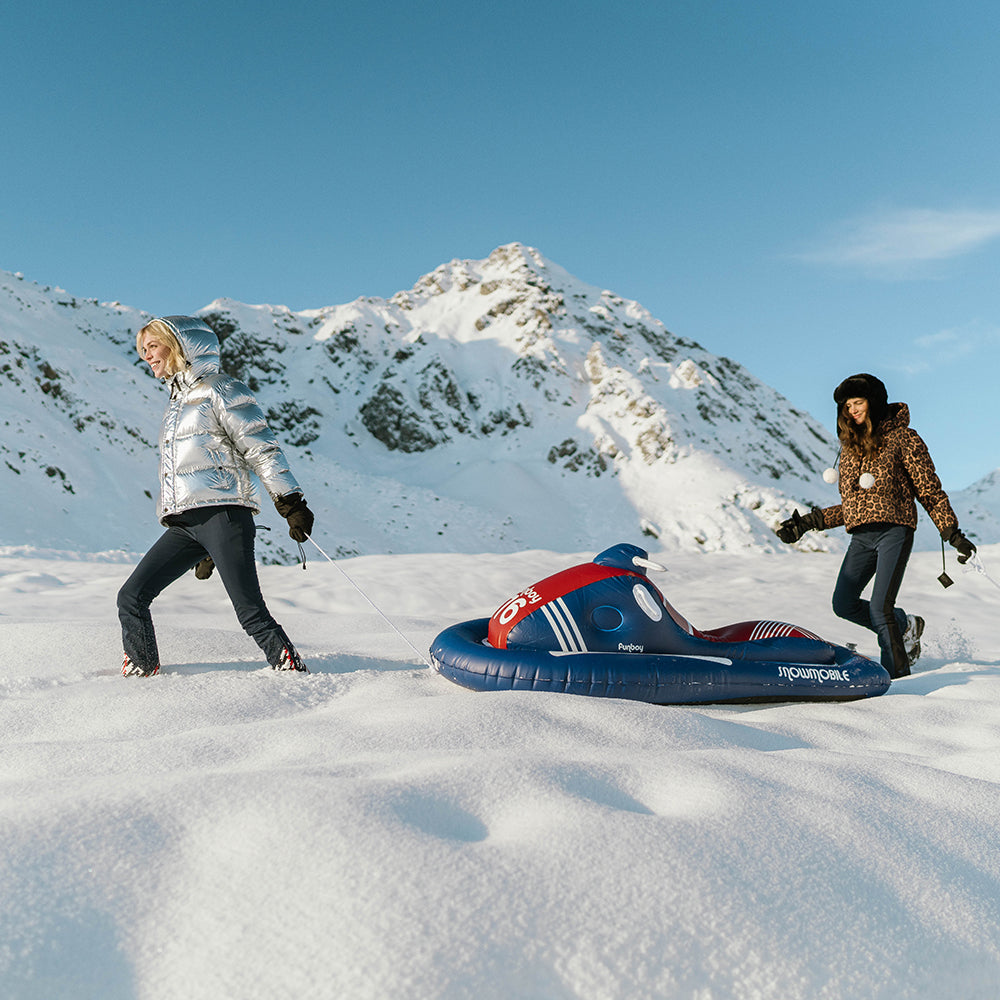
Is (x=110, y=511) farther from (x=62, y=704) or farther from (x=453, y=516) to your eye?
(x=62, y=704)

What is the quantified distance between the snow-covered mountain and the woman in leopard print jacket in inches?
397

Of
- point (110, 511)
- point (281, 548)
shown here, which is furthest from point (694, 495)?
point (110, 511)

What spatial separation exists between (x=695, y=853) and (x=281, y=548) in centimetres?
1235

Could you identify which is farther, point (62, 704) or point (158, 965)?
point (62, 704)

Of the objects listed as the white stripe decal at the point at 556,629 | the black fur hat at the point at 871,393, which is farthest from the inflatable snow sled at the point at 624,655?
the black fur hat at the point at 871,393

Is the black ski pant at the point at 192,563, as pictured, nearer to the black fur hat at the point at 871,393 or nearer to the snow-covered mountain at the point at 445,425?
the black fur hat at the point at 871,393

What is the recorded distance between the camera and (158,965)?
104cm

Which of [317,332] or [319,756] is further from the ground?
[317,332]

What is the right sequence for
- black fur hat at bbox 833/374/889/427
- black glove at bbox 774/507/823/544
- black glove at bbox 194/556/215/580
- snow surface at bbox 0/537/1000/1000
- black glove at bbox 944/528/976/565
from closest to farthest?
snow surface at bbox 0/537/1000/1000 < black glove at bbox 194/556/215/580 < black glove at bbox 944/528/976/565 < black fur hat at bbox 833/374/889/427 < black glove at bbox 774/507/823/544

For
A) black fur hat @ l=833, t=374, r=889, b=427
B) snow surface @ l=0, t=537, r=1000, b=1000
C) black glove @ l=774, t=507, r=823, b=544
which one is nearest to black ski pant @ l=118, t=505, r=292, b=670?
snow surface @ l=0, t=537, r=1000, b=1000

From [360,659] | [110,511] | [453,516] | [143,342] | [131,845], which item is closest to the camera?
[131,845]

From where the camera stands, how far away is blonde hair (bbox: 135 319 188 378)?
10.6ft

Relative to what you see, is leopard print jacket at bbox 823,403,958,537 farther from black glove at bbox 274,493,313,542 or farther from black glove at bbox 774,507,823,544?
black glove at bbox 274,493,313,542

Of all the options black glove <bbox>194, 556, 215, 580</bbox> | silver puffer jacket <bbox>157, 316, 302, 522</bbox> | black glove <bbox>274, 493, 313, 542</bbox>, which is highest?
silver puffer jacket <bbox>157, 316, 302, 522</bbox>
